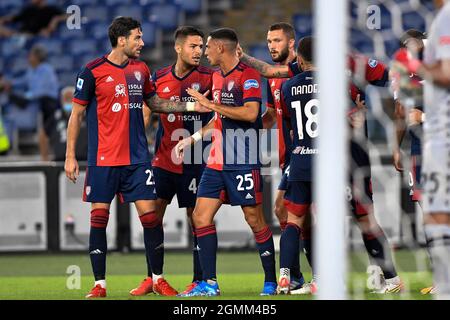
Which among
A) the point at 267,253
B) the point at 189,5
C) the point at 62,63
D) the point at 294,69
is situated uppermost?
the point at 189,5

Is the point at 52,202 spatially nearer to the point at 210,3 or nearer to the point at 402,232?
the point at 402,232

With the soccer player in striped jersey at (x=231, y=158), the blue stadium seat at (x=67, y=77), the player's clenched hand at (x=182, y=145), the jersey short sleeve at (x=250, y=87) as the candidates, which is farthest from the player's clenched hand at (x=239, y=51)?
the blue stadium seat at (x=67, y=77)

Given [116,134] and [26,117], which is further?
[26,117]

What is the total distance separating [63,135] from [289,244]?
6.40 m

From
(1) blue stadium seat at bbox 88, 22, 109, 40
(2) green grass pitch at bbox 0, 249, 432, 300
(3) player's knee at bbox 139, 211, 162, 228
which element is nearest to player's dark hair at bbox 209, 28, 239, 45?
(3) player's knee at bbox 139, 211, 162, 228

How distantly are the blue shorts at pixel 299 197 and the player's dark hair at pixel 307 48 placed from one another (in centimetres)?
87

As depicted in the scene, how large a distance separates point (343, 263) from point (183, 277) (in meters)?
5.21

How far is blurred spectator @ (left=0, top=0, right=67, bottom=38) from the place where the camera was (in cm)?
1669

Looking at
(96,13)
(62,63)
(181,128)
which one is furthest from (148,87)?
(96,13)

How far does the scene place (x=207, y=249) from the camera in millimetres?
7688

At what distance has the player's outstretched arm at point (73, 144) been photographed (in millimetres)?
7730

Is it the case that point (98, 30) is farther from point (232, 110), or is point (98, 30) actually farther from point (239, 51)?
point (232, 110)

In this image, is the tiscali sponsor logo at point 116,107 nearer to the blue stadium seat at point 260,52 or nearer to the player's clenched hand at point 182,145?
the player's clenched hand at point 182,145
